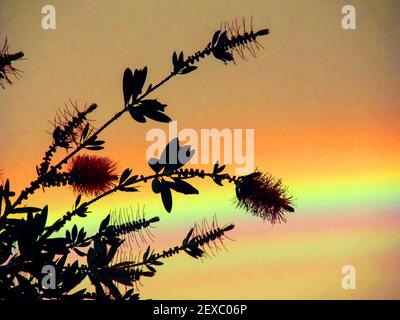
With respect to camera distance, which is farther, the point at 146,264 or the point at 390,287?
the point at 390,287

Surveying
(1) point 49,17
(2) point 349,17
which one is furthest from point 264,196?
(2) point 349,17

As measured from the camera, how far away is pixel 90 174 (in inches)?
15.0

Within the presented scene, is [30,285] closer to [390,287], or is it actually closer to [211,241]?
[211,241]

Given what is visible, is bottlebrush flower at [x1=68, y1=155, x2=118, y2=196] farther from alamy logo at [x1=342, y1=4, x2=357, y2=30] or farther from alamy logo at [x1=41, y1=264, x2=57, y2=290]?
alamy logo at [x1=342, y1=4, x2=357, y2=30]

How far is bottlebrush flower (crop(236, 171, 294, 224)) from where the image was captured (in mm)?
357

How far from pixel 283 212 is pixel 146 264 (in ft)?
0.45

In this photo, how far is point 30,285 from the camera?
0.41 metres

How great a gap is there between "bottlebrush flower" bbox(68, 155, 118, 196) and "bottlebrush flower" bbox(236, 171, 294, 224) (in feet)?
0.29

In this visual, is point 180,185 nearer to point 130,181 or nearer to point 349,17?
point 130,181

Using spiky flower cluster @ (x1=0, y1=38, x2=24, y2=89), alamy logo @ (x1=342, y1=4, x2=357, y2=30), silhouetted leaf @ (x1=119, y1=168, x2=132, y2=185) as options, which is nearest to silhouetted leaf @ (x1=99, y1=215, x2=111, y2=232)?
silhouetted leaf @ (x1=119, y1=168, x2=132, y2=185)

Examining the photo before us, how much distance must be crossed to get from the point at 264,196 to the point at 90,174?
0.12 m

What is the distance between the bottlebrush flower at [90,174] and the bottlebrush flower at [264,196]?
0.09 metres

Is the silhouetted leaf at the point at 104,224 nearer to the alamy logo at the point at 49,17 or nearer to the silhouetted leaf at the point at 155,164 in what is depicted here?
the silhouetted leaf at the point at 155,164

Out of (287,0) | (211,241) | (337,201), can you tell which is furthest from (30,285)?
(287,0)
